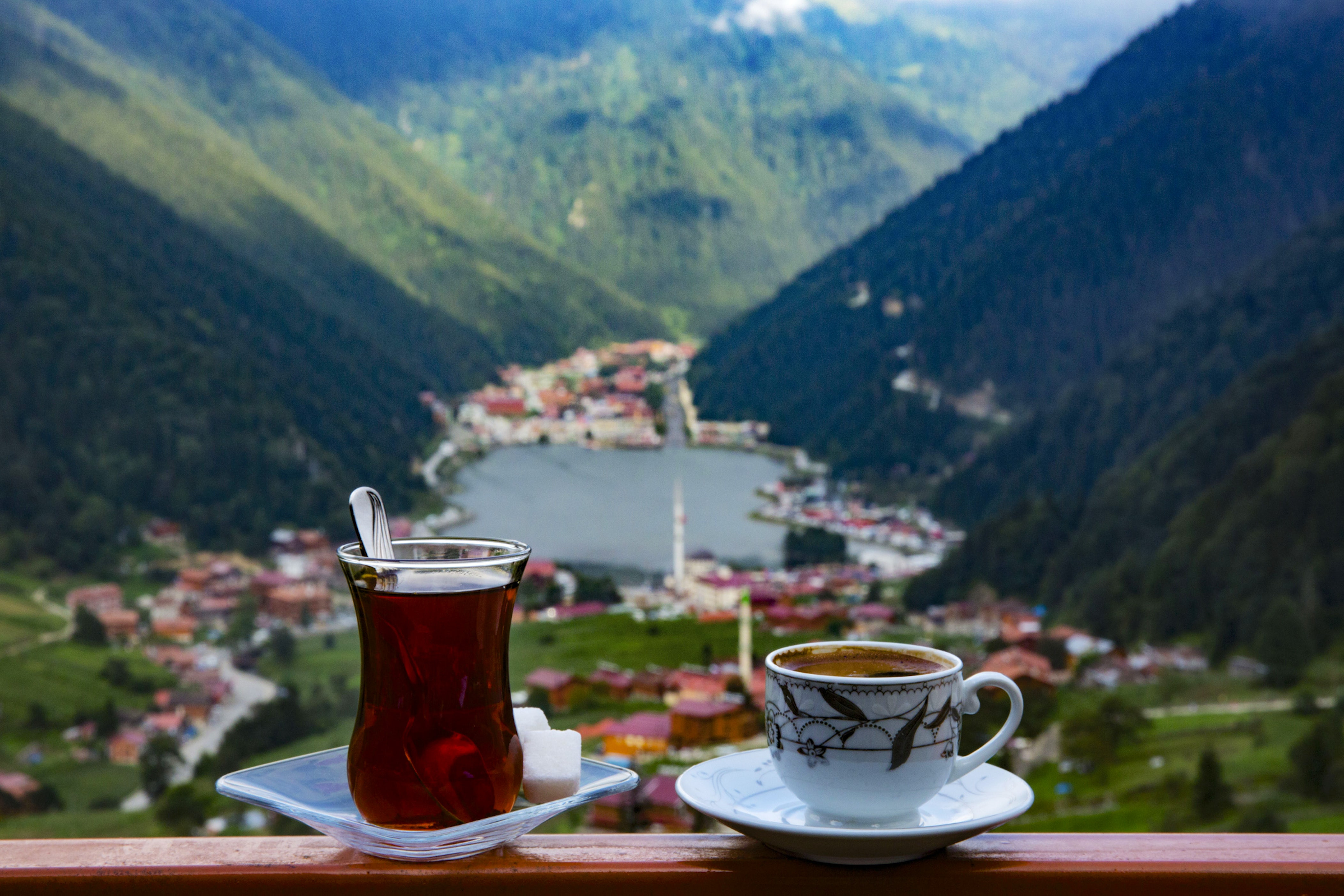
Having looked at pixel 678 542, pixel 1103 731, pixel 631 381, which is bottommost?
pixel 1103 731

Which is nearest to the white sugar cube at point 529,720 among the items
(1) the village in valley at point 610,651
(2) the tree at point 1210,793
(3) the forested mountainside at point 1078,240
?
(1) the village in valley at point 610,651

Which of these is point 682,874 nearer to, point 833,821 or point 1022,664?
point 833,821

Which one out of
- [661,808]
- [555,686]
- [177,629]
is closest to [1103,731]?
[661,808]

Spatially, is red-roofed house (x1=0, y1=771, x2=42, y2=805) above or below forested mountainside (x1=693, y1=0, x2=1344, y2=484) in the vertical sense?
below

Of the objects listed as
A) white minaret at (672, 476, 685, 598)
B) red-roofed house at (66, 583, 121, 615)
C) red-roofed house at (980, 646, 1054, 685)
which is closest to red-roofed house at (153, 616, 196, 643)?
red-roofed house at (66, 583, 121, 615)

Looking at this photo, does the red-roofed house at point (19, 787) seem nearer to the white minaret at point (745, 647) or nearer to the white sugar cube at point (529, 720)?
the white minaret at point (745, 647)

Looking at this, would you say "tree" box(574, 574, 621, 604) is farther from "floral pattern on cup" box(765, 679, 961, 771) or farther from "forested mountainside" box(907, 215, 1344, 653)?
"floral pattern on cup" box(765, 679, 961, 771)

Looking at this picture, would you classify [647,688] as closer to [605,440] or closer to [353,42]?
[605,440]
